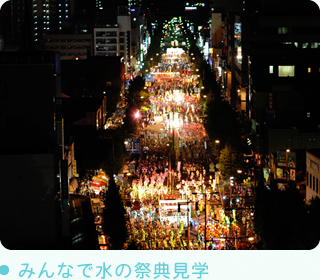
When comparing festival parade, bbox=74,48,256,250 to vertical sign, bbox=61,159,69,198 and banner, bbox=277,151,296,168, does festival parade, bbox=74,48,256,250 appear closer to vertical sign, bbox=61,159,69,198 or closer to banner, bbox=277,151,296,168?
banner, bbox=277,151,296,168

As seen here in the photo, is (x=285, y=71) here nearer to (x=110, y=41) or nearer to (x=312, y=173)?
(x=312, y=173)

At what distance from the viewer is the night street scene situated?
48.3 ft

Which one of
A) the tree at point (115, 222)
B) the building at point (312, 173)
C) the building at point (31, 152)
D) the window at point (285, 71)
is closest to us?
the building at point (31, 152)

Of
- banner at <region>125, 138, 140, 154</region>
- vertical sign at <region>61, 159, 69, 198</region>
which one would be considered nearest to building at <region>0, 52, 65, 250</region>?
vertical sign at <region>61, 159, 69, 198</region>

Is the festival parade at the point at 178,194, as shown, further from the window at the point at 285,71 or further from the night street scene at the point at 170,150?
the window at the point at 285,71

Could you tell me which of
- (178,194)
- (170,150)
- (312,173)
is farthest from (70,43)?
(312,173)

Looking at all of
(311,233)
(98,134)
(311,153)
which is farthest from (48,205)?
(98,134)

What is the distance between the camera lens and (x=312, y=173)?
2525cm

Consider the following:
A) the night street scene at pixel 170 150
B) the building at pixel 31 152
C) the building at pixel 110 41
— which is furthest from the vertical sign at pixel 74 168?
the building at pixel 110 41

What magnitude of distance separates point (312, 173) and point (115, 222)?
8.76 m

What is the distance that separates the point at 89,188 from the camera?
94.8 feet

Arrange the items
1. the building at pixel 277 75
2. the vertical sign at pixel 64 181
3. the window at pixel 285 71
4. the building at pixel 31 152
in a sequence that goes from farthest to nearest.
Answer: the window at pixel 285 71, the building at pixel 277 75, the vertical sign at pixel 64 181, the building at pixel 31 152

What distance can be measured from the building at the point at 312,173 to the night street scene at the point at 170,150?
0.08 metres

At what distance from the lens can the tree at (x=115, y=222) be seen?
20.7m
